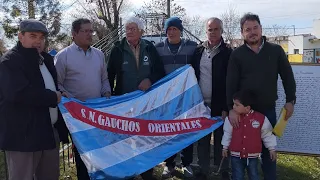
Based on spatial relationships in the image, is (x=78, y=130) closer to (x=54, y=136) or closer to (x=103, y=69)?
(x=54, y=136)

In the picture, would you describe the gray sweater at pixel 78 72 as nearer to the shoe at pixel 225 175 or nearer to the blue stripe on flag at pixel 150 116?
the blue stripe on flag at pixel 150 116

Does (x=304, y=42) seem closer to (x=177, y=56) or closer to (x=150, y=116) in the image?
(x=177, y=56)

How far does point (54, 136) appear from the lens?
335 cm

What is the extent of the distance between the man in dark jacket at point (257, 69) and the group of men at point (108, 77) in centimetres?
1

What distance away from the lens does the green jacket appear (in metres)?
4.30

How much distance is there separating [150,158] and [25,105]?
154cm

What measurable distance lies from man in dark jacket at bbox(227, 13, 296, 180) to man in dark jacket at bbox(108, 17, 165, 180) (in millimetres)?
1031

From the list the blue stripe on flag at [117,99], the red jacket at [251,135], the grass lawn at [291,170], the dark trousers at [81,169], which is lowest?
the grass lawn at [291,170]

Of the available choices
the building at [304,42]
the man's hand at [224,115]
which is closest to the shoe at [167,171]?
the man's hand at [224,115]

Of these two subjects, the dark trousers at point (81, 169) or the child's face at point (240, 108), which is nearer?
the child's face at point (240, 108)

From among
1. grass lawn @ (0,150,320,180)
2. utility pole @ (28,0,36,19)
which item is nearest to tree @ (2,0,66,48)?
utility pole @ (28,0,36,19)

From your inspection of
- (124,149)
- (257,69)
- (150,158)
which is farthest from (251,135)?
(124,149)

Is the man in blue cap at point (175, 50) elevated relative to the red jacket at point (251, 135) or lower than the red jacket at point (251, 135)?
elevated

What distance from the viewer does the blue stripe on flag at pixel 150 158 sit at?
3738 mm
